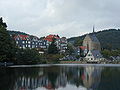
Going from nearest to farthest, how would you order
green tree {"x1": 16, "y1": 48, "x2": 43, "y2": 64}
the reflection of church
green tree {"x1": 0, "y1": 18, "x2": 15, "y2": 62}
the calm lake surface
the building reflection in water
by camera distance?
the calm lake surface → the building reflection in water → the reflection of church → green tree {"x1": 0, "y1": 18, "x2": 15, "y2": 62} → green tree {"x1": 16, "y1": 48, "x2": 43, "y2": 64}

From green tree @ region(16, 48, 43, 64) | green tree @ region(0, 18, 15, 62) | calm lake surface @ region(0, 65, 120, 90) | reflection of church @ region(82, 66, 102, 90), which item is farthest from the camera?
green tree @ region(16, 48, 43, 64)

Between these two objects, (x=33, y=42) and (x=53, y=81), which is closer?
(x=53, y=81)

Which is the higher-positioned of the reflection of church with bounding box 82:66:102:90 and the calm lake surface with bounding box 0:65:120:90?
the calm lake surface with bounding box 0:65:120:90

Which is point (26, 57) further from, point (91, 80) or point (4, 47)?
point (91, 80)

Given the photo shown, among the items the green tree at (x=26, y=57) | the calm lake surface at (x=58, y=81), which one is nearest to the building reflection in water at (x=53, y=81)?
the calm lake surface at (x=58, y=81)

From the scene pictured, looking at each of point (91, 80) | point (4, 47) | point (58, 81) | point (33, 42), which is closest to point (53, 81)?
point (58, 81)

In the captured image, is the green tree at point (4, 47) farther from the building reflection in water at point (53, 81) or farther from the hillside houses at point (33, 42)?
the hillside houses at point (33, 42)

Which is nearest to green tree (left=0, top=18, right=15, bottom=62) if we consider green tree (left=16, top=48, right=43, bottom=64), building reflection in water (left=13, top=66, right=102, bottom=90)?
green tree (left=16, top=48, right=43, bottom=64)

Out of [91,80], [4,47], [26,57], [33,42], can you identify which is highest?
[33,42]

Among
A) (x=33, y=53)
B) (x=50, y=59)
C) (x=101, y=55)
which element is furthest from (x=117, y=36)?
(x=33, y=53)

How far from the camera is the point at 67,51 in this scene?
9919 cm

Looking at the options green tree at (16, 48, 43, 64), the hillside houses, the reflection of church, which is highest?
the hillside houses

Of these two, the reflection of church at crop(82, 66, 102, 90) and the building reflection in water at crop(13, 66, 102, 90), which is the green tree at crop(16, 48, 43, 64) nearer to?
the reflection of church at crop(82, 66, 102, 90)

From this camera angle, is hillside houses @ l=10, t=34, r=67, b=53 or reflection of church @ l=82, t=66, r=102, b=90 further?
hillside houses @ l=10, t=34, r=67, b=53
